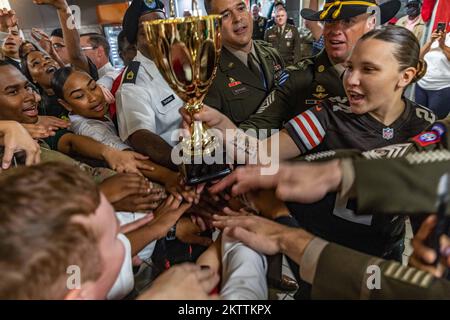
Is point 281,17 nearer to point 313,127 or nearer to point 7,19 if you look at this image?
point 7,19

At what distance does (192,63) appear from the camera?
34.1 inches

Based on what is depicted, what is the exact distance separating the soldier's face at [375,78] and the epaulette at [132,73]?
79cm

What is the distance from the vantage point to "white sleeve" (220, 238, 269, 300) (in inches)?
22.7

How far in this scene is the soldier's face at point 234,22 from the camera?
1.33 meters

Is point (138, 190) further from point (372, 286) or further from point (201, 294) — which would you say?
point (372, 286)

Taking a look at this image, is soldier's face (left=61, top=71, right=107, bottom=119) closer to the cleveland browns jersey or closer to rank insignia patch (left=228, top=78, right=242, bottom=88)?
rank insignia patch (left=228, top=78, right=242, bottom=88)

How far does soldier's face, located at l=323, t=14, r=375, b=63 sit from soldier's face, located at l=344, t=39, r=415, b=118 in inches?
13.1

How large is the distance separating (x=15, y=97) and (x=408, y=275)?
142 cm

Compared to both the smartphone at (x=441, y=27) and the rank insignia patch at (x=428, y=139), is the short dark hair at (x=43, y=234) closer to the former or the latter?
the rank insignia patch at (x=428, y=139)

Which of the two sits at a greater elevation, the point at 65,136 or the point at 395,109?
the point at 395,109

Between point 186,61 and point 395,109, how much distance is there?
0.61 m
